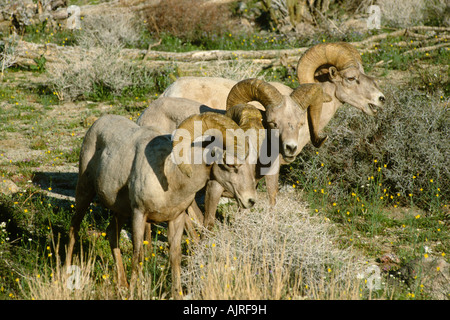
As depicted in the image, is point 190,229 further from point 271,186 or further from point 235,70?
point 235,70

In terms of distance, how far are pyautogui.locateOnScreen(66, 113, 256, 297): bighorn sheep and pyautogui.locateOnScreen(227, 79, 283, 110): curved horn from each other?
157 centimetres

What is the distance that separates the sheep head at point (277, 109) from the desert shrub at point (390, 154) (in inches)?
70.2

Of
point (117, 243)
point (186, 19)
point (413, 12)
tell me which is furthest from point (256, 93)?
point (413, 12)

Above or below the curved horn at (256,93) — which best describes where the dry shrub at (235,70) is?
below

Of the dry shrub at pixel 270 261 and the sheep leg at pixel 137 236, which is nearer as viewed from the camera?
the dry shrub at pixel 270 261

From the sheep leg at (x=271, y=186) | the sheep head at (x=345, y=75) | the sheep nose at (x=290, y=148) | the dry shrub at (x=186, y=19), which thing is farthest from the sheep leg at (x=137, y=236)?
the dry shrub at (x=186, y=19)

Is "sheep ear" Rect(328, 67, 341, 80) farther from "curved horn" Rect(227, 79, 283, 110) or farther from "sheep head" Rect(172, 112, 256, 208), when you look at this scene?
"sheep head" Rect(172, 112, 256, 208)

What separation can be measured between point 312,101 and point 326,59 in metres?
1.06

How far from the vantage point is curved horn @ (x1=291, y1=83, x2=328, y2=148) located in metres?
7.27

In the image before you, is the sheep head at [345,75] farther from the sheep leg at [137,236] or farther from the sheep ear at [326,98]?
the sheep leg at [137,236]

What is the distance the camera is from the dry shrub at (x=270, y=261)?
517cm

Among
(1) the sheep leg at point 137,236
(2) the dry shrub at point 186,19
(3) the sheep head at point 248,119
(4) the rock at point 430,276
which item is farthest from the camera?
(2) the dry shrub at point 186,19

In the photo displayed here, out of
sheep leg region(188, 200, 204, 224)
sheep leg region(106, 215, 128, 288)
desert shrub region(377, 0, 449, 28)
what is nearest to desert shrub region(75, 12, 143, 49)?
desert shrub region(377, 0, 449, 28)

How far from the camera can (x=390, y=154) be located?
29.1 ft
